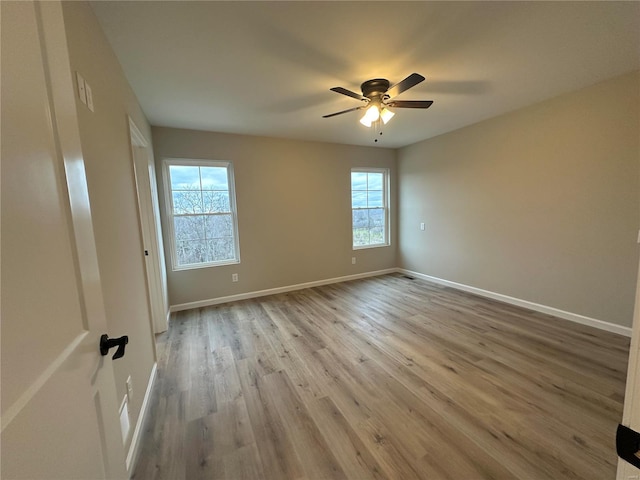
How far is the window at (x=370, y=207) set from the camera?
16.3ft

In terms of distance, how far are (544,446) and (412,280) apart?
11.1 feet

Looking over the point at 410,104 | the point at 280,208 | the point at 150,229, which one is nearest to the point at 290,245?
the point at 280,208

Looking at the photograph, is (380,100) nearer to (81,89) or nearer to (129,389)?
(81,89)

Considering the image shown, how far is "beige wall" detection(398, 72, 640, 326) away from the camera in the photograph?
8.19 feet

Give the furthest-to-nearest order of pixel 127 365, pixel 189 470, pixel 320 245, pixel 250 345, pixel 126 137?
pixel 320 245, pixel 250 345, pixel 126 137, pixel 127 365, pixel 189 470

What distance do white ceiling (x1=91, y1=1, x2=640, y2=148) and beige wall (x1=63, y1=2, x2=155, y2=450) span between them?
0.89 feet

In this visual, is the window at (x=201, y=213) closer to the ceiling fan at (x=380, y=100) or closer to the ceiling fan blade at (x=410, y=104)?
the ceiling fan at (x=380, y=100)

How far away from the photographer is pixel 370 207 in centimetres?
516

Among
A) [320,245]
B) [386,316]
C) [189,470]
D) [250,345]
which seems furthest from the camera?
[320,245]

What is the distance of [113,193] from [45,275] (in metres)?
1.25

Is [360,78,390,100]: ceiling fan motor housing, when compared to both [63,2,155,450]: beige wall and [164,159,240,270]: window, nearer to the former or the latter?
[63,2,155,450]: beige wall

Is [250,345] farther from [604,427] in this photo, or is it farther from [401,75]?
[401,75]

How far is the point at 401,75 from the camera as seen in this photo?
227 cm

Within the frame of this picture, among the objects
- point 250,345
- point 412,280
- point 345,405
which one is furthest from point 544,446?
point 412,280
